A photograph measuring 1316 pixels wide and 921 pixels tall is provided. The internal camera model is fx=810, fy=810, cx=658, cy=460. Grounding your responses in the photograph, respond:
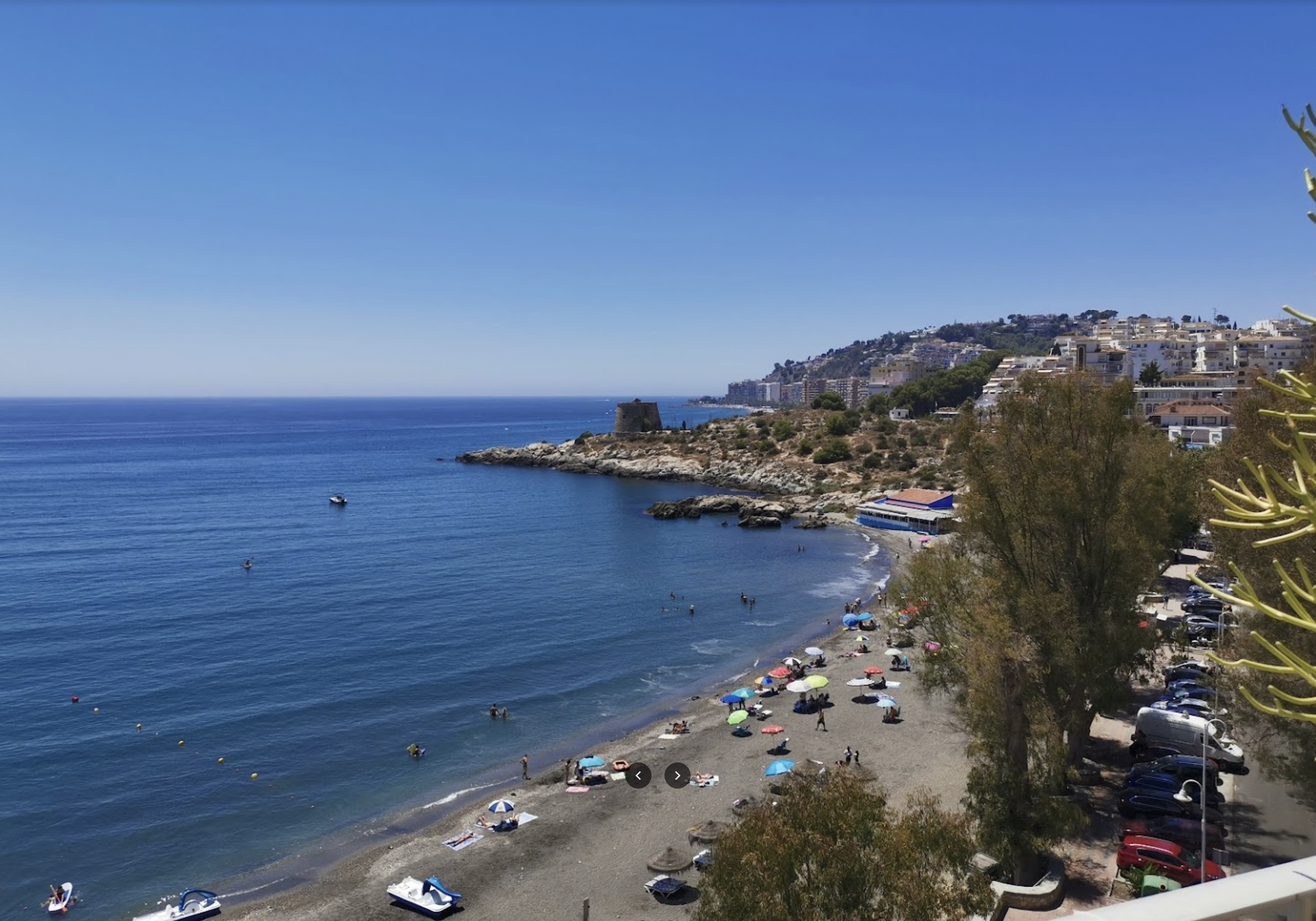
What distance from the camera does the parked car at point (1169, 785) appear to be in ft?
66.8

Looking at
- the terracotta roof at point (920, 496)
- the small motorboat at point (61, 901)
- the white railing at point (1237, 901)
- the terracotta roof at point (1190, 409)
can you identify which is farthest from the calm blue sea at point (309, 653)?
the terracotta roof at point (1190, 409)

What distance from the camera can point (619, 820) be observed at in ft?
81.7

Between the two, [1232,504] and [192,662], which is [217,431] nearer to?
[192,662]

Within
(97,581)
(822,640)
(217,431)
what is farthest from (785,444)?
(217,431)

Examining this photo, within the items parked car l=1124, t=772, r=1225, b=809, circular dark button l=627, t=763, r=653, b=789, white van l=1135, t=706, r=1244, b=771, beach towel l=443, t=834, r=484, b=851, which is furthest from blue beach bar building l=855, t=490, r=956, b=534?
beach towel l=443, t=834, r=484, b=851

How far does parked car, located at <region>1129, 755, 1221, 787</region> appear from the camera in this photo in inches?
850

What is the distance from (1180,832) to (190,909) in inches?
947

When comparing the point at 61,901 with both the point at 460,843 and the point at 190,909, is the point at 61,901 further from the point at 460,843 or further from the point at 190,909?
the point at 460,843

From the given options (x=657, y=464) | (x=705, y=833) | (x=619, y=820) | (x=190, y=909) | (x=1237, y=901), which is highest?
(x=1237, y=901)

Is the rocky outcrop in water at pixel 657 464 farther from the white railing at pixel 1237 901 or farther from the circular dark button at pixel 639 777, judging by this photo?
the white railing at pixel 1237 901

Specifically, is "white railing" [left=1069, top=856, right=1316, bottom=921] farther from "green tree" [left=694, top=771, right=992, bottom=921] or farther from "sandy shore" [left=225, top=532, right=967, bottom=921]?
"sandy shore" [left=225, top=532, right=967, bottom=921]

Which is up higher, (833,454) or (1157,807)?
(833,454)

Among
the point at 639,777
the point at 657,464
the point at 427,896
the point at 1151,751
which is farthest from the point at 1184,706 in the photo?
the point at 657,464

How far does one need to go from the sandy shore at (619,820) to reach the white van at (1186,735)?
5.50m
